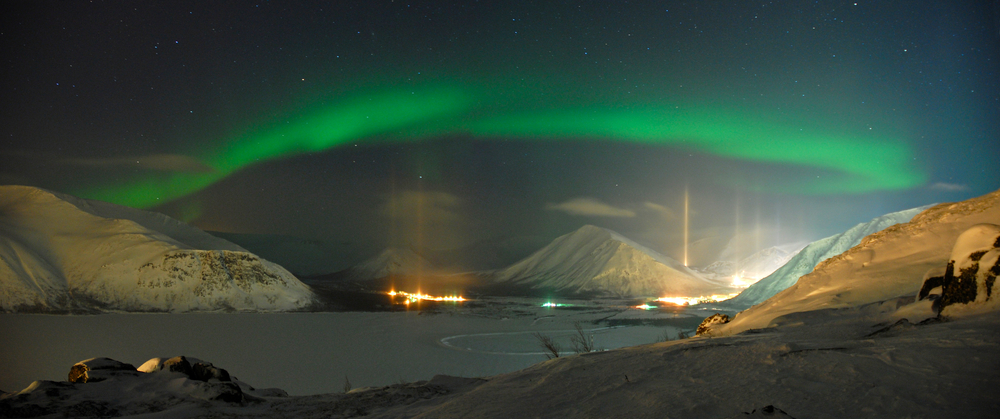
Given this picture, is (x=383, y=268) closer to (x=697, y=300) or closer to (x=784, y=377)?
(x=697, y=300)

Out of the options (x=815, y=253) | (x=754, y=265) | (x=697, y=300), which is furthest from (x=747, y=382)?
(x=754, y=265)

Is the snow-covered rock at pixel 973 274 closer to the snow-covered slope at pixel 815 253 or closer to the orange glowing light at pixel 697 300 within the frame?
the snow-covered slope at pixel 815 253

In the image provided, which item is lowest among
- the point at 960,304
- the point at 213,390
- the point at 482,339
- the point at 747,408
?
the point at 482,339

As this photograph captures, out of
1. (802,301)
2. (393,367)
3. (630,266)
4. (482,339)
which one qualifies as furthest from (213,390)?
(630,266)

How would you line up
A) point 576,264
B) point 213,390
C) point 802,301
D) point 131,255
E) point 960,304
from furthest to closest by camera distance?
1. point 576,264
2. point 131,255
3. point 802,301
4. point 213,390
5. point 960,304

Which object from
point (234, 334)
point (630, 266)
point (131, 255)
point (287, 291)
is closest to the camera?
point (234, 334)

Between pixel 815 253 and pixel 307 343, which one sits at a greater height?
pixel 815 253

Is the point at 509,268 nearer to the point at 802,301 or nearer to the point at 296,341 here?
the point at 296,341

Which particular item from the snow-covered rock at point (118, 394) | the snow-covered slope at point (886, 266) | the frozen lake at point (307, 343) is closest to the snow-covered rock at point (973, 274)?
the snow-covered slope at point (886, 266)
